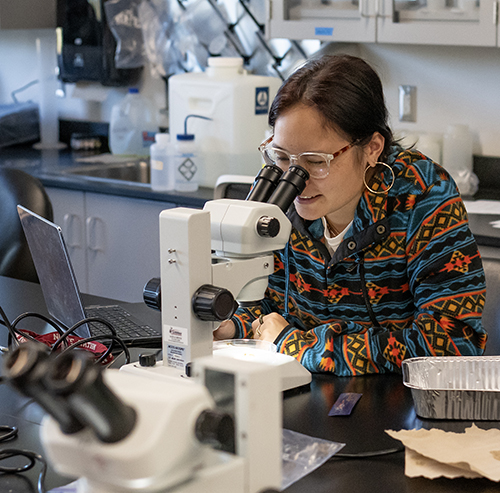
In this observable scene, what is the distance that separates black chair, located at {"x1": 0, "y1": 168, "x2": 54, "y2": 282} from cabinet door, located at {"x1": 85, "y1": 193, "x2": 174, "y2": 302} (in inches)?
28.8

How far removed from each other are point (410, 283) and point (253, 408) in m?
0.94

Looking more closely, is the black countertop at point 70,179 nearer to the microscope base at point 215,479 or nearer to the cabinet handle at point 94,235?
the cabinet handle at point 94,235

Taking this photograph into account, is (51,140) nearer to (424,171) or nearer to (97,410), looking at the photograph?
(424,171)

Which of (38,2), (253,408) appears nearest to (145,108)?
(38,2)

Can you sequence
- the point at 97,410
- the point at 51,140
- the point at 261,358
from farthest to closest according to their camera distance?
the point at 51,140 → the point at 261,358 → the point at 97,410

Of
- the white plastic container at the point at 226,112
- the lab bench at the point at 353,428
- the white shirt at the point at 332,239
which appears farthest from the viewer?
the white plastic container at the point at 226,112

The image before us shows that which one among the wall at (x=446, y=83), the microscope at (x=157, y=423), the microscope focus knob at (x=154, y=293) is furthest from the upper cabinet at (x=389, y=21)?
the microscope at (x=157, y=423)

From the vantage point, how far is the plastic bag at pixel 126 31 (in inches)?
144

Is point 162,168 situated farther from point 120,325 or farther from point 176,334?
point 176,334

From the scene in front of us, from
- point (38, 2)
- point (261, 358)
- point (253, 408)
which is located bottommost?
point (261, 358)

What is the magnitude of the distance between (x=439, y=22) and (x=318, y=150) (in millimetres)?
1403

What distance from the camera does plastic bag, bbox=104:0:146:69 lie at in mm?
3652

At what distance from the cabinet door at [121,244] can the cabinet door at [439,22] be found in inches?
41.9

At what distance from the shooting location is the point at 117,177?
3344 millimetres
